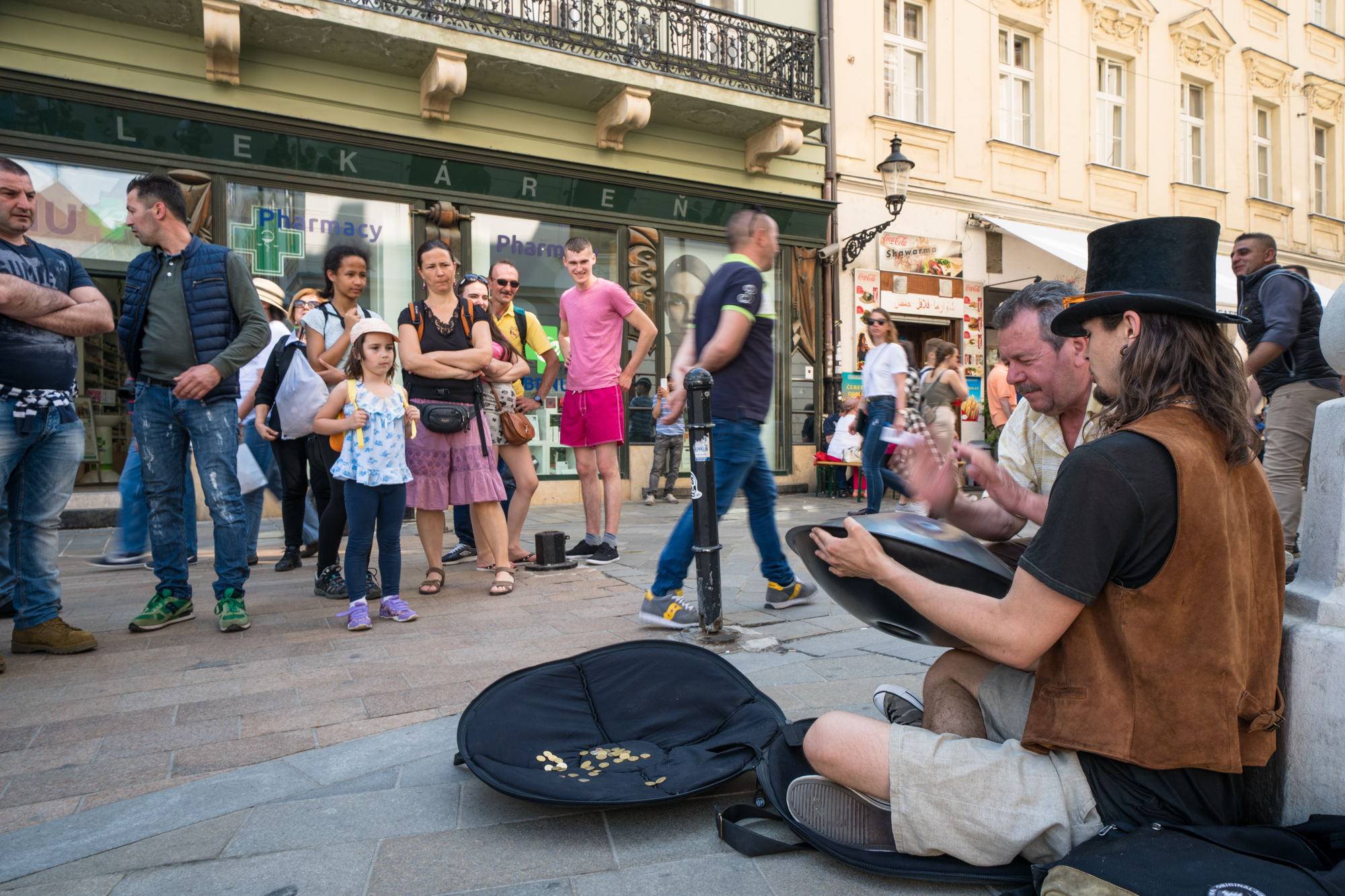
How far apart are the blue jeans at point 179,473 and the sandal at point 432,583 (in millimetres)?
1077

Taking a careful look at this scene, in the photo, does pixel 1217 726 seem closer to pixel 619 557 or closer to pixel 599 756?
pixel 599 756

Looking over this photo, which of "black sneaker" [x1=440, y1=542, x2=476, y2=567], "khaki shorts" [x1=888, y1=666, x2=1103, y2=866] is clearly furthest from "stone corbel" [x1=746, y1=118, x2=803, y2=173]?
"khaki shorts" [x1=888, y1=666, x2=1103, y2=866]

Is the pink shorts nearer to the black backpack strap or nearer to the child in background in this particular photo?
the child in background

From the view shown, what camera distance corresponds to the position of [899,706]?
2.43 m

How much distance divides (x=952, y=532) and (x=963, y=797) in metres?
0.57

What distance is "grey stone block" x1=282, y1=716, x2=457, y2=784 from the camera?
8.57 ft

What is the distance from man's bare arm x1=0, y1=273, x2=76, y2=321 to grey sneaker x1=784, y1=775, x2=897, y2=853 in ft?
11.8

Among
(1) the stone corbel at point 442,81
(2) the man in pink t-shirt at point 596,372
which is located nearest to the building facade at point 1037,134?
(1) the stone corbel at point 442,81

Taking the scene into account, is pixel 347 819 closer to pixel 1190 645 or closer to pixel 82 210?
pixel 1190 645

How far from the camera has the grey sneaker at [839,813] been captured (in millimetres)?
1975

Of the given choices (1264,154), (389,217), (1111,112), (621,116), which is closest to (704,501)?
(389,217)

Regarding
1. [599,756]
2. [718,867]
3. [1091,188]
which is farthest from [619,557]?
[1091,188]

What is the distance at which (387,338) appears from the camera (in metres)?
4.66

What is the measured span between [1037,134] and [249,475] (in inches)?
574
